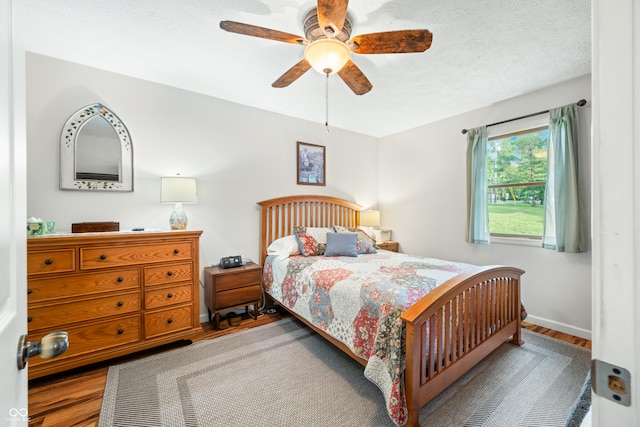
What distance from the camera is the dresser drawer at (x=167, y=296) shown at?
7.27ft

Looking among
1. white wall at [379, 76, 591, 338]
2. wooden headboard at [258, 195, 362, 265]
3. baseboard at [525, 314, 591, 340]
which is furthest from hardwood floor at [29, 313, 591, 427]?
baseboard at [525, 314, 591, 340]

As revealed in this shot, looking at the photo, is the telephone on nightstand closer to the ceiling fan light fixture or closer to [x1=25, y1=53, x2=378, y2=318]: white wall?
[x1=25, y1=53, x2=378, y2=318]: white wall

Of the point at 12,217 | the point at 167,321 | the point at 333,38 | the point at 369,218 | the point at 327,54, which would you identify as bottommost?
the point at 167,321

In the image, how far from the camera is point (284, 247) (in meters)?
3.18

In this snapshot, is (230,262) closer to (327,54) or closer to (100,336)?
(100,336)

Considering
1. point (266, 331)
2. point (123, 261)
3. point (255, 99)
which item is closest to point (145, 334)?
point (123, 261)

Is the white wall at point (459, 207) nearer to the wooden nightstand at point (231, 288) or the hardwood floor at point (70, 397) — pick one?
the wooden nightstand at point (231, 288)

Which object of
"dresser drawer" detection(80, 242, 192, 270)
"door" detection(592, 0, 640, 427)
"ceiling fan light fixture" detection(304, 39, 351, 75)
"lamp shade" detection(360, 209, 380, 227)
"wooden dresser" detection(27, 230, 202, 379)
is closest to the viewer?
"door" detection(592, 0, 640, 427)

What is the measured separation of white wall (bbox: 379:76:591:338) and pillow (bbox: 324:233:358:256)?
1407mm

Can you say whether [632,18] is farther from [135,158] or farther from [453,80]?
[135,158]

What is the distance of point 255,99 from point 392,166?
254cm

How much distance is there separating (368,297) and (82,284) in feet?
7.14

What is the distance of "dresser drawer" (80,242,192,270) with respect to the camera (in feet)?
6.47

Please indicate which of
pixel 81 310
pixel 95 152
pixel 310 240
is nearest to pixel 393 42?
pixel 310 240
